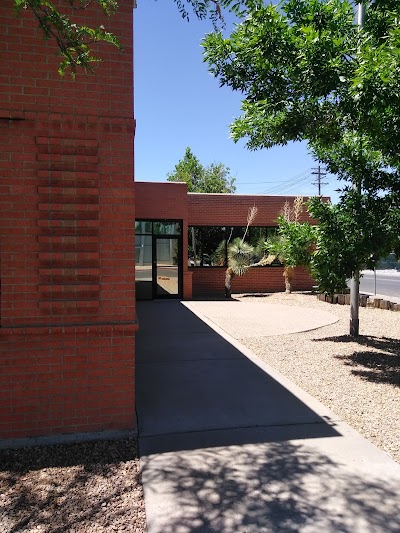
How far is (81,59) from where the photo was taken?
302cm

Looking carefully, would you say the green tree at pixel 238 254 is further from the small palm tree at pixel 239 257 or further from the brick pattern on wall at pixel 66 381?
the brick pattern on wall at pixel 66 381

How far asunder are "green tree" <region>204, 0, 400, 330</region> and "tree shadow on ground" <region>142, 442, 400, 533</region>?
12.0 feet

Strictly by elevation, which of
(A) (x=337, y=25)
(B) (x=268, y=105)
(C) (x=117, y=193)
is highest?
(A) (x=337, y=25)

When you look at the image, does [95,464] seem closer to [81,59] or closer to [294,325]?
[81,59]

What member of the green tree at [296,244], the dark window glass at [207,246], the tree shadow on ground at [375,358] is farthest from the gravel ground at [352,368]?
the dark window glass at [207,246]

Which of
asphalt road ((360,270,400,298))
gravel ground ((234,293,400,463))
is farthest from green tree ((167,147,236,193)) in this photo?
gravel ground ((234,293,400,463))

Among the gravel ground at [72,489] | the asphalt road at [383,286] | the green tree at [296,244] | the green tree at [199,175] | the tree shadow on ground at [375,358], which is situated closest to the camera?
the gravel ground at [72,489]

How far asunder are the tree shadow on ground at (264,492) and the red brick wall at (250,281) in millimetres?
14063

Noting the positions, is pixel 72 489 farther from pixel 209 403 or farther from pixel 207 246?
pixel 207 246

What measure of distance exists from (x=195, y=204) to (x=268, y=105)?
12.0 metres

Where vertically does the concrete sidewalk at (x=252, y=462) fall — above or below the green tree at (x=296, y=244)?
below

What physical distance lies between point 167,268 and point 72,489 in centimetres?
1291

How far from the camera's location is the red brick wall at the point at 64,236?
12.1ft

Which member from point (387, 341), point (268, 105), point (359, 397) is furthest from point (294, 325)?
point (268, 105)
